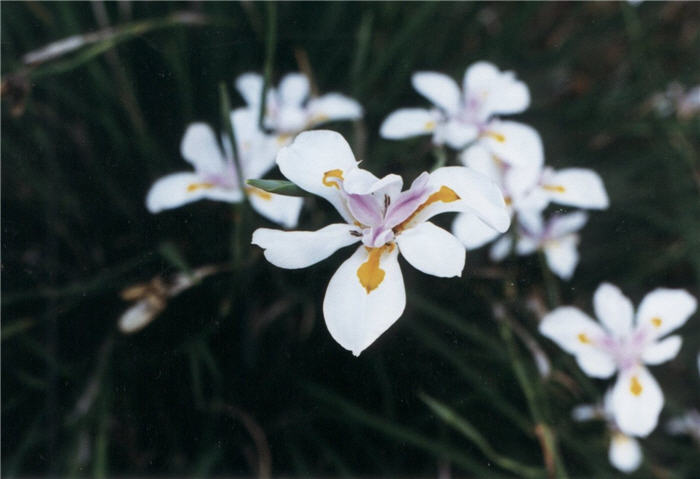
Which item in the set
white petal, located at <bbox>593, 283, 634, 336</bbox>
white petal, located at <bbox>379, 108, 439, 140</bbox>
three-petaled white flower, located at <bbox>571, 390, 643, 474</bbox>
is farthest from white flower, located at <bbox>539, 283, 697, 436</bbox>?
white petal, located at <bbox>379, 108, 439, 140</bbox>

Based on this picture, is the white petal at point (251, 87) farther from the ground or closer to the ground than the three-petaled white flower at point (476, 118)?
farther from the ground

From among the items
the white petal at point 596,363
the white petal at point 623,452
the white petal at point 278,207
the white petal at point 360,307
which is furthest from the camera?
the white petal at point 623,452

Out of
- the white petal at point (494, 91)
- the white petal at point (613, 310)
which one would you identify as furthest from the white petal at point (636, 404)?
the white petal at point (494, 91)

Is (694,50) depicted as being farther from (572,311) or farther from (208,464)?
(208,464)

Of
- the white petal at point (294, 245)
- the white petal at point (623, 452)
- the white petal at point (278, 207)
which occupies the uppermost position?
the white petal at point (278, 207)

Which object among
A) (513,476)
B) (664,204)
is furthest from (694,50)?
(513,476)

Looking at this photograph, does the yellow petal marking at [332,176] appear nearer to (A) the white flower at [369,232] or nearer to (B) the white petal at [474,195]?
(A) the white flower at [369,232]
